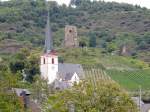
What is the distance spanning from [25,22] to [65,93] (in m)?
134

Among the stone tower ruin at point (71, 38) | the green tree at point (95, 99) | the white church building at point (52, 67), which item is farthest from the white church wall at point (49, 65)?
the green tree at point (95, 99)

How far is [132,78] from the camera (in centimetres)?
10919

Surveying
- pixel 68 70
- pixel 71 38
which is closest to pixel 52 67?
pixel 68 70

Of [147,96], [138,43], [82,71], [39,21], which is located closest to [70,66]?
[82,71]

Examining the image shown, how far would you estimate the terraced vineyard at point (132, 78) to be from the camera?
338ft

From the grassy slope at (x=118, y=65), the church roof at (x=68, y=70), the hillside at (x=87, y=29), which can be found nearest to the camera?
the grassy slope at (x=118, y=65)

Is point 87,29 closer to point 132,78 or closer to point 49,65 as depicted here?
point 49,65

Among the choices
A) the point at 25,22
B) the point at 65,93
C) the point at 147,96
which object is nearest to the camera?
the point at 65,93

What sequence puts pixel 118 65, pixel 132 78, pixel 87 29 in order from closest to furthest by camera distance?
pixel 132 78 < pixel 118 65 < pixel 87 29

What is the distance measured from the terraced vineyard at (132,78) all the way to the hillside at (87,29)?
2485 cm

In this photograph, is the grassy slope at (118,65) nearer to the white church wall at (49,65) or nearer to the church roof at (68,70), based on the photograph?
the church roof at (68,70)

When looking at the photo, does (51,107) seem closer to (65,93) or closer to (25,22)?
(65,93)

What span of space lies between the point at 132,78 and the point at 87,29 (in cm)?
7802

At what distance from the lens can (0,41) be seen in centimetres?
14588
